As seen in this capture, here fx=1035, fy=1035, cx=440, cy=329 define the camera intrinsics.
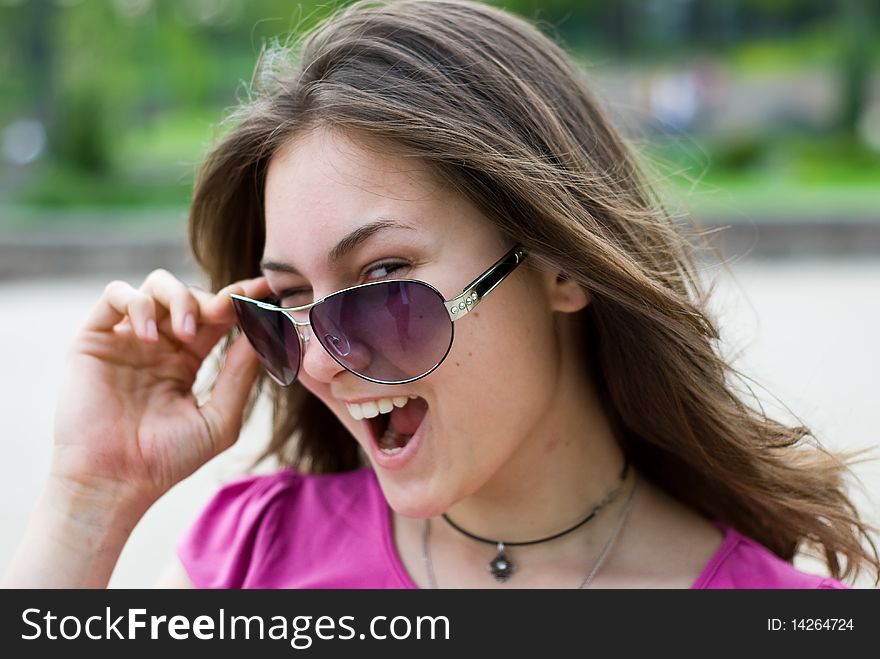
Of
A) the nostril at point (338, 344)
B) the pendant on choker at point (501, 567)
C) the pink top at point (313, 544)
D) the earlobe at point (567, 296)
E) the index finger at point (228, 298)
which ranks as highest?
the index finger at point (228, 298)

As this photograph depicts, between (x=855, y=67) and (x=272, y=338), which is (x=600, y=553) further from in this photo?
(x=855, y=67)

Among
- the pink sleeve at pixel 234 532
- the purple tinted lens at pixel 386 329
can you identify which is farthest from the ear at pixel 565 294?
the pink sleeve at pixel 234 532

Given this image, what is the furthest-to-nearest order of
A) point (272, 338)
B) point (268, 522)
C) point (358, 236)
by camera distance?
point (268, 522), point (272, 338), point (358, 236)

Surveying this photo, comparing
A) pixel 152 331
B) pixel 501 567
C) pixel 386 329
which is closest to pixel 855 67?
pixel 501 567

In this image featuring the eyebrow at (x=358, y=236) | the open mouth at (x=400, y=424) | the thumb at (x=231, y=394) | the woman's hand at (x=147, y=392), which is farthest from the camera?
the thumb at (x=231, y=394)

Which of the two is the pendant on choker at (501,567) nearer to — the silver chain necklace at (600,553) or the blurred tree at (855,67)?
the silver chain necklace at (600,553)

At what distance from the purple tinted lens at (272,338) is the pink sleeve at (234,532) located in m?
0.40

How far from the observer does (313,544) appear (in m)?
2.36

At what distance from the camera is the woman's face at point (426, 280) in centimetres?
190

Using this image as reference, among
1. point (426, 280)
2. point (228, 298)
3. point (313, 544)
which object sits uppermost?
A: point (228, 298)

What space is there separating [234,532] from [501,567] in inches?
25.3

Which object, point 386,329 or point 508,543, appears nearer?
point 386,329
